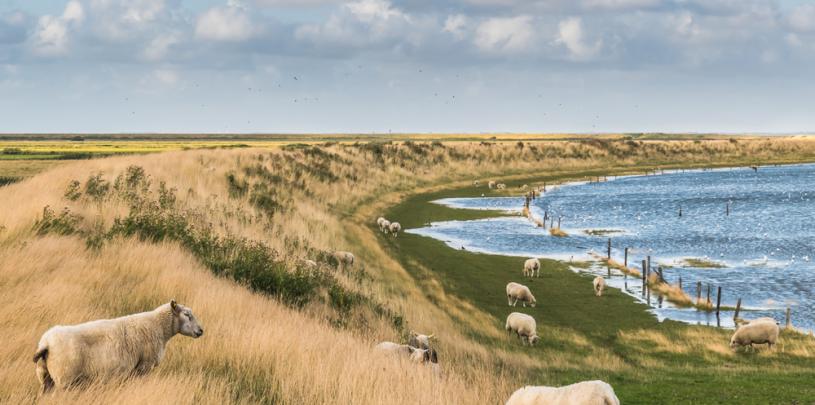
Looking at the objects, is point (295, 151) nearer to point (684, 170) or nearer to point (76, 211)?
point (76, 211)

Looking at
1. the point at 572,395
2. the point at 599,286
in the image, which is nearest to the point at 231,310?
the point at 572,395

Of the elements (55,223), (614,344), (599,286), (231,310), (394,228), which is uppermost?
(55,223)

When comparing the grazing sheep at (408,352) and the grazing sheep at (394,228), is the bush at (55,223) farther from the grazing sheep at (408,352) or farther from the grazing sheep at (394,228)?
the grazing sheep at (394,228)

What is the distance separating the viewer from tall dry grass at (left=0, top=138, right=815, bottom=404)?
998 centimetres

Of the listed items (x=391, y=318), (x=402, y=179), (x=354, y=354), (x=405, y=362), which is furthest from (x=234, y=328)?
(x=402, y=179)

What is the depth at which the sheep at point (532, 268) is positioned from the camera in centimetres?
3791

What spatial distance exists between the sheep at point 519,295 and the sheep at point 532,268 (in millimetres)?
5604

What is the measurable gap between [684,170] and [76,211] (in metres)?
134

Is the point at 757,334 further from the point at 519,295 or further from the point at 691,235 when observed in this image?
the point at 691,235

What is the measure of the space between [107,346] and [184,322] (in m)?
1.17

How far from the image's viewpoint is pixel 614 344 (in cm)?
2669

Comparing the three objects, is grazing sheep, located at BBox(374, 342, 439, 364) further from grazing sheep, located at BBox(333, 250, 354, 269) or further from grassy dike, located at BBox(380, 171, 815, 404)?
grazing sheep, located at BBox(333, 250, 354, 269)

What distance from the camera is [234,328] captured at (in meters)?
12.5

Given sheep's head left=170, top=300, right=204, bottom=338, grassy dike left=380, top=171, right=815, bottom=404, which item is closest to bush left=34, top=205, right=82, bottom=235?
sheep's head left=170, top=300, right=204, bottom=338
